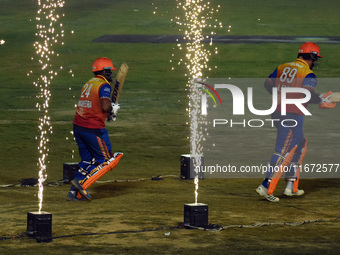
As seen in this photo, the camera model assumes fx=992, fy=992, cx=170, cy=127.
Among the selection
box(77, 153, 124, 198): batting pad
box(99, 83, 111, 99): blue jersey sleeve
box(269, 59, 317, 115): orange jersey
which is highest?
box(269, 59, 317, 115): orange jersey

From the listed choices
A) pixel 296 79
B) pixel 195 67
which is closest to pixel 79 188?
pixel 296 79

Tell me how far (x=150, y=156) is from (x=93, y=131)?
432 centimetres

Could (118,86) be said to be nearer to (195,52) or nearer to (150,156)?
(150,156)

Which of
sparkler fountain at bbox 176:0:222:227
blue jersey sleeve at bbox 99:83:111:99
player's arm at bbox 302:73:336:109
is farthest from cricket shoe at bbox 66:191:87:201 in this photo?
player's arm at bbox 302:73:336:109

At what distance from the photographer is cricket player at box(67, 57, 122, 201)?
13484 millimetres

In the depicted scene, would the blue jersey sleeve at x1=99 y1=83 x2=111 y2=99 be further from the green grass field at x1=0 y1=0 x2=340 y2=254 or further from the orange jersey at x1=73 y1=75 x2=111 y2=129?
the green grass field at x1=0 y1=0 x2=340 y2=254

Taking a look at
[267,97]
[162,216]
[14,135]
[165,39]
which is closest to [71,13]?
[165,39]

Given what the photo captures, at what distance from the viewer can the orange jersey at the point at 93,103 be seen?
529 inches

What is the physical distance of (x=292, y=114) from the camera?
13617 millimetres

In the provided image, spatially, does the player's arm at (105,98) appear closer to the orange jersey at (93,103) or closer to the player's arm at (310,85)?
the orange jersey at (93,103)

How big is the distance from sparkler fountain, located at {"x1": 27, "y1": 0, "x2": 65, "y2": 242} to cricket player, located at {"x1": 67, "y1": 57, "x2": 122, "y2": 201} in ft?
2.14

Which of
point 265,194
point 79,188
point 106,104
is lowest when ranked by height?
point 265,194

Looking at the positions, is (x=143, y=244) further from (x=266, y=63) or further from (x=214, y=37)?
(x=214, y=37)

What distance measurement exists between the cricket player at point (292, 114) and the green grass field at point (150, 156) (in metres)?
0.45
